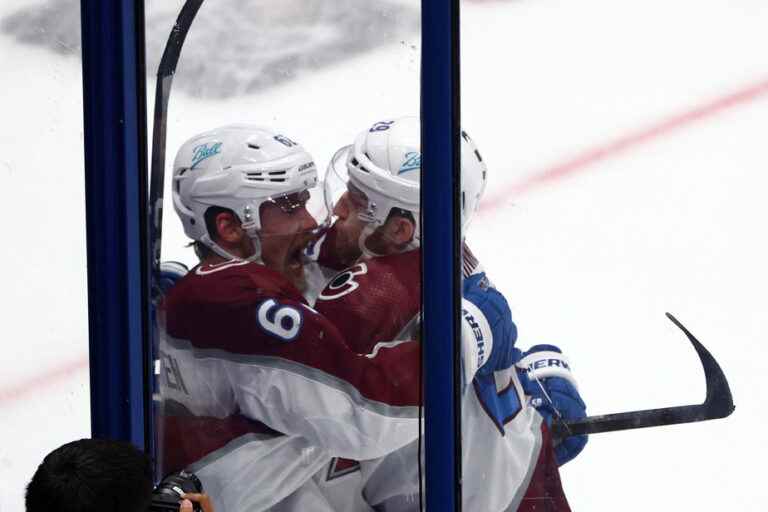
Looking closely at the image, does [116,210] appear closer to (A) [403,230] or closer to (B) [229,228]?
(B) [229,228]

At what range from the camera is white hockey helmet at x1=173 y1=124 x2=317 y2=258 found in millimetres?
1850

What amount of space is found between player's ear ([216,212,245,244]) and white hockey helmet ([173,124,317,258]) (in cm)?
1

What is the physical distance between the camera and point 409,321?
1807 millimetres

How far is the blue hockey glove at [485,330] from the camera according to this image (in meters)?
1.76

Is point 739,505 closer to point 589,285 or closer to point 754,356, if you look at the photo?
point 754,356

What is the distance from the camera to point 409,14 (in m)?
1.74

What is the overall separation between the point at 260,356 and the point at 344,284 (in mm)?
193

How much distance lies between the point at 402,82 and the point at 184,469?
0.78 m

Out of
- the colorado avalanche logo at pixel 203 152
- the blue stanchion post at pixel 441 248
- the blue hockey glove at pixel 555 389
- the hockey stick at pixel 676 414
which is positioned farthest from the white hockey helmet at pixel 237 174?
the hockey stick at pixel 676 414

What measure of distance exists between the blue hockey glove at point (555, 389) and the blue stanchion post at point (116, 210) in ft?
2.27

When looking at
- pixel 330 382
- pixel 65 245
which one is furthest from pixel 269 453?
pixel 65 245

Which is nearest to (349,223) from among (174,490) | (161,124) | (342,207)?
(342,207)

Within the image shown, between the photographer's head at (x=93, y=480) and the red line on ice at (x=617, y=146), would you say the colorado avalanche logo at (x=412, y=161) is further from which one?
the photographer's head at (x=93, y=480)

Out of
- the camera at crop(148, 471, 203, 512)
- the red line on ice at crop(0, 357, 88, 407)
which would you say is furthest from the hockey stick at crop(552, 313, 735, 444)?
the red line on ice at crop(0, 357, 88, 407)
